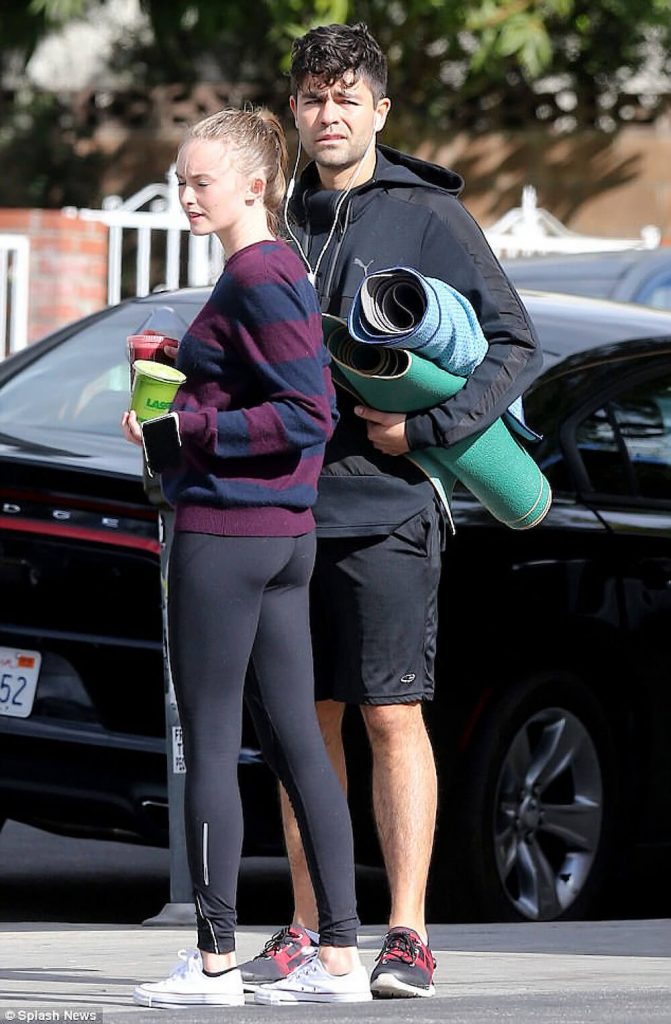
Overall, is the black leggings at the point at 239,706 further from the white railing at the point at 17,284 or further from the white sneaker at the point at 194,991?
the white railing at the point at 17,284

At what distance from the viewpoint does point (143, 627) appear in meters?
5.34

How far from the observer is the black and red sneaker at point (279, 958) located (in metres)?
4.28

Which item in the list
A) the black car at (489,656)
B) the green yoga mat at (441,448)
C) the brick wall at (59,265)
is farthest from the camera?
the brick wall at (59,265)

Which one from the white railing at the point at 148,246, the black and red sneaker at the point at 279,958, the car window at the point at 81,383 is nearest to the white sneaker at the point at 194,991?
the black and red sneaker at the point at 279,958

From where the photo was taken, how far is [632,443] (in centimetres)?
594

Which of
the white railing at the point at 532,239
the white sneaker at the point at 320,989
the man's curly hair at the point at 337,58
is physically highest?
the man's curly hair at the point at 337,58

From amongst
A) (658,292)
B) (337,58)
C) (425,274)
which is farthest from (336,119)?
(658,292)

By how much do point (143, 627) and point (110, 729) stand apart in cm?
27

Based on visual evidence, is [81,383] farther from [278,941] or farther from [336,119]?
[278,941]

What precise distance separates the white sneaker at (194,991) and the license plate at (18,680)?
5.00 feet

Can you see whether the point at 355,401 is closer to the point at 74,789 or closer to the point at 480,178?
the point at 74,789

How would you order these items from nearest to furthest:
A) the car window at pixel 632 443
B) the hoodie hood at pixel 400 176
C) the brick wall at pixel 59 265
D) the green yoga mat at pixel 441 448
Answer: the green yoga mat at pixel 441 448, the hoodie hood at pixel 400 176, the car window at pixel 632 443, the brick wall at pixel 59 265

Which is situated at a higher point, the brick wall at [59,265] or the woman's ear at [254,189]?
the woman's ear at [254,189]

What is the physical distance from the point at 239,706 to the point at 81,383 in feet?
7.70
